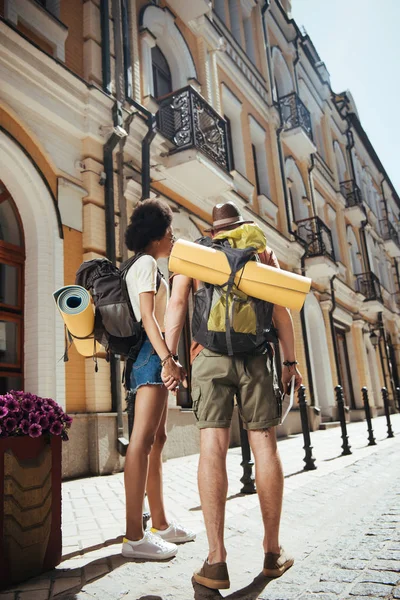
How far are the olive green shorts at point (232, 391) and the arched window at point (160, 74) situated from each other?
8.80 metres

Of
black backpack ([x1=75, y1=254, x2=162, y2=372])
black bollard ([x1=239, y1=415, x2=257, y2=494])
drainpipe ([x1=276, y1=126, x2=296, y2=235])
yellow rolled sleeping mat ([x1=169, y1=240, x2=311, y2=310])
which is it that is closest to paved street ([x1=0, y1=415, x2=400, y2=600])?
black bollard ([x1=239, y1=415, x2=257, y2=494])

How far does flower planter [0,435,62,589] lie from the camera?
2.19 metres

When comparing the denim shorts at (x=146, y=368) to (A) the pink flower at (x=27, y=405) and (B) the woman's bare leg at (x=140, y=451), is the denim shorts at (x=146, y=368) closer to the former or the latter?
(B) the woman's bare leg at (x=140, y=451)

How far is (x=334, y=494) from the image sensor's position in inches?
167

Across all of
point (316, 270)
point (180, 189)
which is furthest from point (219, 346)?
point (316, 270)

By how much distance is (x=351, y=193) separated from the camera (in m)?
21.3

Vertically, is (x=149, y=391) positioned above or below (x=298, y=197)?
below

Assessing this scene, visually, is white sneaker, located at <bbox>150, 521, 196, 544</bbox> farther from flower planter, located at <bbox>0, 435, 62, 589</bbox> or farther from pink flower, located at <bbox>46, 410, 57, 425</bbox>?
pink flower, located at <bbox>46, 410, 57, 425</bbox>

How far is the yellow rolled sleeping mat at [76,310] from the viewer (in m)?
2.53

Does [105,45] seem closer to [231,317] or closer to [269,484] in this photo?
[231,317]

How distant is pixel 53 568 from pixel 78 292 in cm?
136

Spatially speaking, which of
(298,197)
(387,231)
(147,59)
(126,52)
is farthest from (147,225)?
(387,231)

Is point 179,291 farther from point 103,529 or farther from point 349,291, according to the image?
point 349,291

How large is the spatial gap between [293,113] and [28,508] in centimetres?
1498
